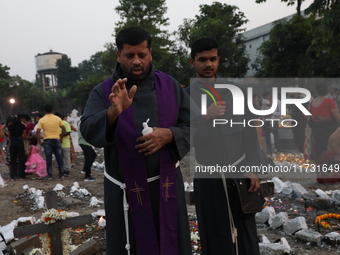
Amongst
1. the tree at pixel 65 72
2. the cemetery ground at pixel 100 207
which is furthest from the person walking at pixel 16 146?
the tree at pixel 65 72

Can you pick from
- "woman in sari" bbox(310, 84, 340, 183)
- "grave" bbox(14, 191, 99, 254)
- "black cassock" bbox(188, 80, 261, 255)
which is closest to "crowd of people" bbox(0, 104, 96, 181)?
"woman in sari" bbox(310, 84, 340, 183)

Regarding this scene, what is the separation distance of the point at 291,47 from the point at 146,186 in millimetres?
21065

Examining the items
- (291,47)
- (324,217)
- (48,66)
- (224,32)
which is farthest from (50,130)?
(48,66)

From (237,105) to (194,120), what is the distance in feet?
2.50

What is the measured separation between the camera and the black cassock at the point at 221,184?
3629 millimetres

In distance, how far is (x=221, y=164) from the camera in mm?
3697

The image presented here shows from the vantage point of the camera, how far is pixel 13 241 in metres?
5.54

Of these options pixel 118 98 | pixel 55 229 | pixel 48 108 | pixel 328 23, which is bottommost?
pixel 55 229

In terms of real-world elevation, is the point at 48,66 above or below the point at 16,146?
above

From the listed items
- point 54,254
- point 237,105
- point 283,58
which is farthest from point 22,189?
point 283,58

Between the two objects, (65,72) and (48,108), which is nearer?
(48,108)

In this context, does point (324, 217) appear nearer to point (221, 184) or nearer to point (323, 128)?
point (221, 184)

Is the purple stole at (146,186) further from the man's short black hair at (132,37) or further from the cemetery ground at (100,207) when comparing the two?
the cemetery ground at (100,207)

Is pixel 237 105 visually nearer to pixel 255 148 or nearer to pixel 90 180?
→ pixel 255 148
